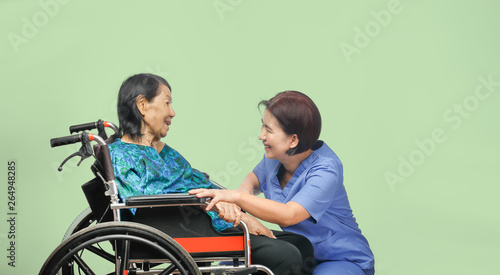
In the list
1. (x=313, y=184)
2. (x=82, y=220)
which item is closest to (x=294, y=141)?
(x=313, y=184)

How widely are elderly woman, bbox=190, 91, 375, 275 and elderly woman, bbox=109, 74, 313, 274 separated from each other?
4.1 inches

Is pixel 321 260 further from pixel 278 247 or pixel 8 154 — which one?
pixel 8 154

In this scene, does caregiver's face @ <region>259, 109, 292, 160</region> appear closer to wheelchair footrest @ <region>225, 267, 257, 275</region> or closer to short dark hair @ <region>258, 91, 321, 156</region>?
short dark hair @ <region>258, 91, 321, 156</region>

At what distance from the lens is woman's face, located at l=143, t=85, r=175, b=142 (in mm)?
2654

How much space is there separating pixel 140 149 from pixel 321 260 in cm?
94

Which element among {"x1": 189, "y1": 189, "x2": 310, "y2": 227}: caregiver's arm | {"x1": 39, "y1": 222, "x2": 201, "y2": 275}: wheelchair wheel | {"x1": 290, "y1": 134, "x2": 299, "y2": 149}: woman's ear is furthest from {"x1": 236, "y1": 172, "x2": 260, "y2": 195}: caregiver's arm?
{"x1": 39, "y1": 222, "x2": 201, "y2": 275}: wheelchair wheel

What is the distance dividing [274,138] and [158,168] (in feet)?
1.71

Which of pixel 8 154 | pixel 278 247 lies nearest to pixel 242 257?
pixel 278 247

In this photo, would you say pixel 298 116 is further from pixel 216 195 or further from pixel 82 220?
pixel 82 220

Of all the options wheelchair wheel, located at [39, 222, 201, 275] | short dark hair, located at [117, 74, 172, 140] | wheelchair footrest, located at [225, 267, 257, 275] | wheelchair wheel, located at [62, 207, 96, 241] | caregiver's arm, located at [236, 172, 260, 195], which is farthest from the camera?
caregiver's arm, located at [236, 172, 260, 195]

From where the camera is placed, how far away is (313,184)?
2.66 metres

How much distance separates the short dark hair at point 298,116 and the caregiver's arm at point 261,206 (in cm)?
33

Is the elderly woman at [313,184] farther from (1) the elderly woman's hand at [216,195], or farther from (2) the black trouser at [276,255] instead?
(1) the elderly woman's hand at [216,195]

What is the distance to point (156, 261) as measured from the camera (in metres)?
2.35
